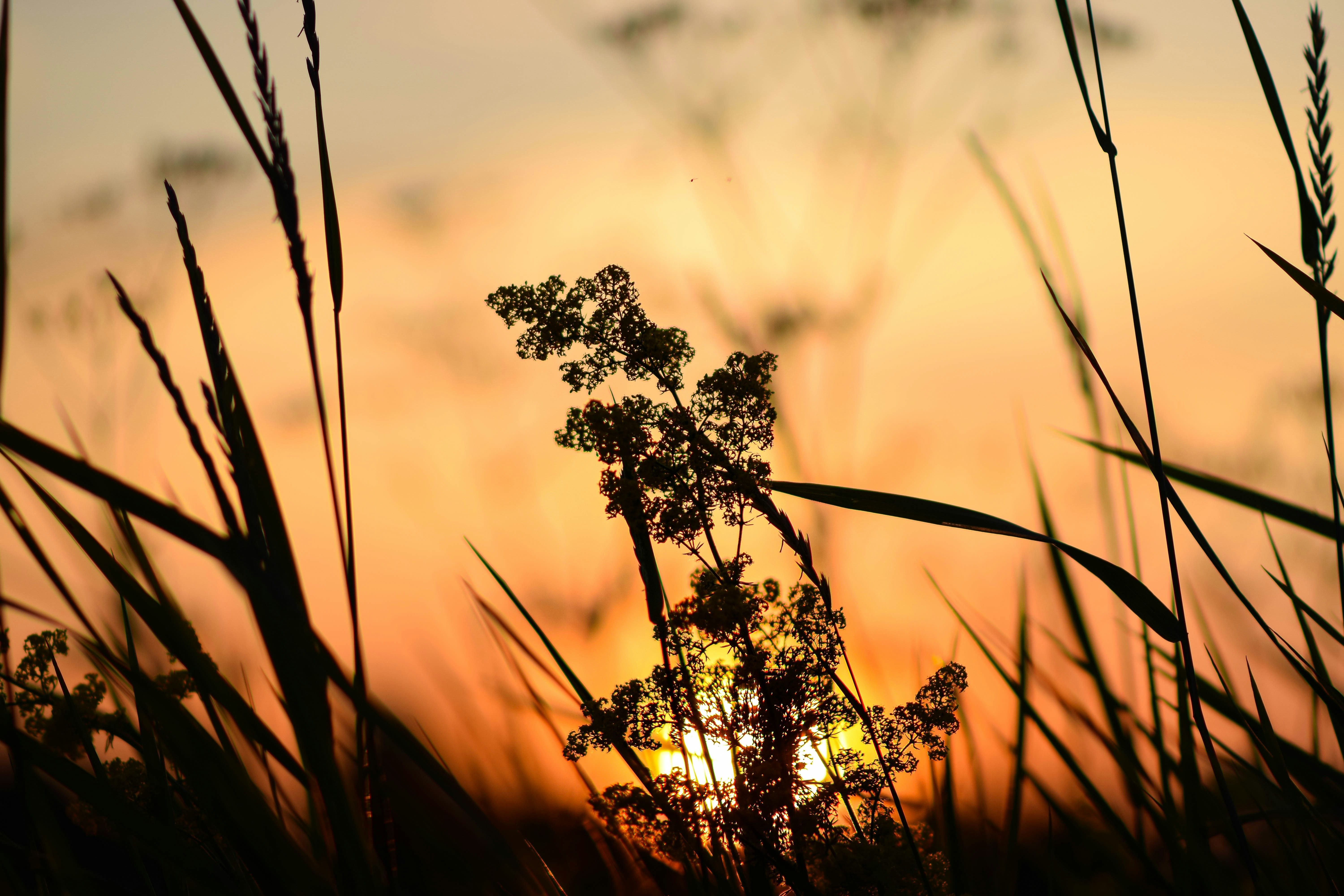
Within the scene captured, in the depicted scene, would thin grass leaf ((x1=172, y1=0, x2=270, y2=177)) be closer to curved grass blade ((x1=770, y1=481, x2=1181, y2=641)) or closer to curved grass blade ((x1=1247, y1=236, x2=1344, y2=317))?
curved grass blade ((x1=770, y1=481, x2=1181, y2=641))

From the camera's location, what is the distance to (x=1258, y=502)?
4.10 feet

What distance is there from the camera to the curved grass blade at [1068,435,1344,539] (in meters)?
1.24

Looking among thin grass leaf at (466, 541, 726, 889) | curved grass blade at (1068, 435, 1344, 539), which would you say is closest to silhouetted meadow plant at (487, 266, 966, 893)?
thin grass leaf at (466, 541, 726, 889)

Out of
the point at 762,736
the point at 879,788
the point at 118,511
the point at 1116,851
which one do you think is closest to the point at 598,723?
the point at 762,736

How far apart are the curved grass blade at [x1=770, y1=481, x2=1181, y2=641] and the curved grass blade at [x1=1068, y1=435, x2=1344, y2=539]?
225 millimetres

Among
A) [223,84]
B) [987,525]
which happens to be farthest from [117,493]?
[987,525]

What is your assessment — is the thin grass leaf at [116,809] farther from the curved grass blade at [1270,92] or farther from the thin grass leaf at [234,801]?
the curved grass blade at [1270,92]

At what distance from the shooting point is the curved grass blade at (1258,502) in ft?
4.06

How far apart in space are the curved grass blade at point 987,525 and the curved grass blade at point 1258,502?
0.74 ft

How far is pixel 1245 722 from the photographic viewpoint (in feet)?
4.74

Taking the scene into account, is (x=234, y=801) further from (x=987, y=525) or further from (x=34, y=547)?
(x=987, y=525)

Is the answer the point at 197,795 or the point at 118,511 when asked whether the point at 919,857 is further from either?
the point at 118,511

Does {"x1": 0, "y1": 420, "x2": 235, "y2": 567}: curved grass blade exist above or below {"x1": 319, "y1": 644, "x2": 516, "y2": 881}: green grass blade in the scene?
above

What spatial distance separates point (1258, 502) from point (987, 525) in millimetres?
516
